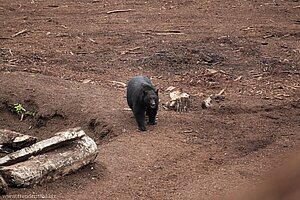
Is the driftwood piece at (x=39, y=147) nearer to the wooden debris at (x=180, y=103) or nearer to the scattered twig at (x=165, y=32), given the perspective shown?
the wooden debris at (x=180, y=103)

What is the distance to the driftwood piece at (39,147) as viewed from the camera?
18.1 feet

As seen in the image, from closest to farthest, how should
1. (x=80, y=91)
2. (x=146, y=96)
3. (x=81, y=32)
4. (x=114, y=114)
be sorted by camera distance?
1. (x=146, y=96)
2. (x=114, y=114)
3. (x=80, y=91)
4. (x=81, y=32)

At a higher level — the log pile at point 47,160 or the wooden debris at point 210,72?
the log pile at point 47,160

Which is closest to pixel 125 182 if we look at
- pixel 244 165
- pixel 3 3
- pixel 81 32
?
pixel 244 165

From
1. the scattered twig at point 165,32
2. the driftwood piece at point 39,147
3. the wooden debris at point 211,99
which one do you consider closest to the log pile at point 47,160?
the driftwood piece at point 39,147

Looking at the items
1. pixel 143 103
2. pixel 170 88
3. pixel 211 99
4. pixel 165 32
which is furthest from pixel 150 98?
pixel 165 32

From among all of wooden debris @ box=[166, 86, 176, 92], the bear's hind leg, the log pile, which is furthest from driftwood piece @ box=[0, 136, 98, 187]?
wooden debris @ box=[166, 86, 176, 92]

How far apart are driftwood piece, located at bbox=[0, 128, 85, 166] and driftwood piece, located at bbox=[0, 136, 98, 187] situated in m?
0.07

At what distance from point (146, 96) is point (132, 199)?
246 cm

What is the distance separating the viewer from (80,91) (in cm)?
934

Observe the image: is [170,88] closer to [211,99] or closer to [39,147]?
[211,99]

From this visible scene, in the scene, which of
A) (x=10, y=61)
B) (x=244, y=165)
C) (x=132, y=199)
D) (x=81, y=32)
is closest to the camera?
(x=132, y=199)

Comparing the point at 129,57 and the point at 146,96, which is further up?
the point at 146,96

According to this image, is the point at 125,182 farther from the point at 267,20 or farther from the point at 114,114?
the point at 267,20
